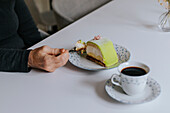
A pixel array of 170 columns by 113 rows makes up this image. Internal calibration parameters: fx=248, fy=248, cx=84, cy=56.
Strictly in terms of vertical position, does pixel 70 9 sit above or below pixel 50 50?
below

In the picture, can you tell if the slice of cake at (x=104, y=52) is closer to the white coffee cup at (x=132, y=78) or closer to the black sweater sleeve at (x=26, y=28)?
the white coffee cup at (x=132, y=78)

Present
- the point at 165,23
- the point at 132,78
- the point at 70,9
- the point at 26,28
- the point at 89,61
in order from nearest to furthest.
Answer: the point at 132,78, the point at 89,61, the point at 165,23, the point at 26,28, the point at 70,9

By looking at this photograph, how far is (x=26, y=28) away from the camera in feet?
5.56

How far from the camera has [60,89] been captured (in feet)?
3.00

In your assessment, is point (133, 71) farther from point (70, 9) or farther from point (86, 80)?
point (70, 9)

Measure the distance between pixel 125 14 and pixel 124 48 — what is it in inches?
22.6

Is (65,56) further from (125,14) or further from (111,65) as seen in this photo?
(125,14)

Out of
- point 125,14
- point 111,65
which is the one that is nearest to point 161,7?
point 125,14

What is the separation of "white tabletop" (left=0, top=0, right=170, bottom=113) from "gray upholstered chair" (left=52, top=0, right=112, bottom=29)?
17.8 inches

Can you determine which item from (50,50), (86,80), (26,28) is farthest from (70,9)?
(86,80)

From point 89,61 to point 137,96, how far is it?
1.02 feet

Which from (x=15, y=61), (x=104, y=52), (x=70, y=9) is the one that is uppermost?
(x=104, y=52)

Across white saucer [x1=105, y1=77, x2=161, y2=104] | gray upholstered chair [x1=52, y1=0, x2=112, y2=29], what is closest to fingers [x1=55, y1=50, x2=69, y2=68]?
white saucer [x1=105, y1=77, x2=161, y2=104]

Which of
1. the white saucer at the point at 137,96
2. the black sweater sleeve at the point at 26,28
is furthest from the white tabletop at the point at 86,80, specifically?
the black sweater sleeve at the point at 26,28
